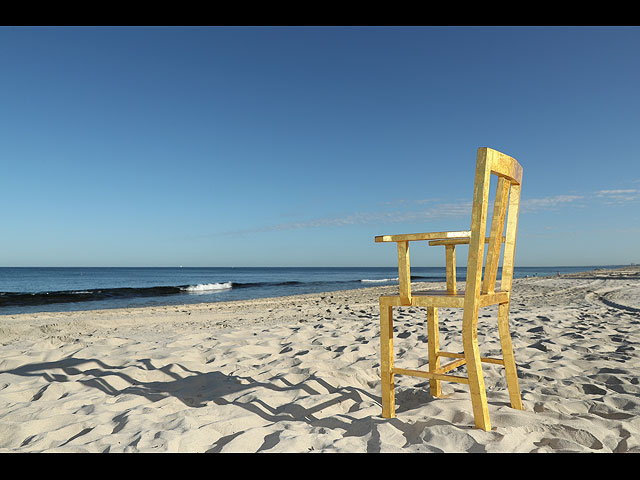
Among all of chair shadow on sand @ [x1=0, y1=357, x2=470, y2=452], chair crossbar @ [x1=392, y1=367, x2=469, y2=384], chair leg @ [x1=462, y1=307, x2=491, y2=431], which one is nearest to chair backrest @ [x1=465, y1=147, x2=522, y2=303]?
chair leg @ [x1=462, y1=307, x2=491, y2=431]

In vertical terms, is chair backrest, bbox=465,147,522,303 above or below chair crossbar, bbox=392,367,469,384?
above

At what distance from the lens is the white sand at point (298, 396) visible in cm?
201

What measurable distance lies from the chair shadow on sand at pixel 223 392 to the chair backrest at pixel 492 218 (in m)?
0.91

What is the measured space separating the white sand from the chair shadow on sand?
1 cm

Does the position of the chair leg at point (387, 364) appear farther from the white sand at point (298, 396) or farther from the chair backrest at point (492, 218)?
the chair backrest at point (492, 218)

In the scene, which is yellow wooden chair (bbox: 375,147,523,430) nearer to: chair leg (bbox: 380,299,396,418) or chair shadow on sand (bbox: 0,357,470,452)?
chair leg (bbox: 380,299,396,418)

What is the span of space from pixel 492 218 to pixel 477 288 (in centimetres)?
50

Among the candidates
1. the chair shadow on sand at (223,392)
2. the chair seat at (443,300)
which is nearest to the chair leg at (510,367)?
the chair seat at (443,300)

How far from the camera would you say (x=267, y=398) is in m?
2.75

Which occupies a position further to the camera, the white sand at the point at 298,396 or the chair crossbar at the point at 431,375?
the chair crossbar at the point at 431,375

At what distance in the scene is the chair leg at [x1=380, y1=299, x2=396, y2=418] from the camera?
2.37m
